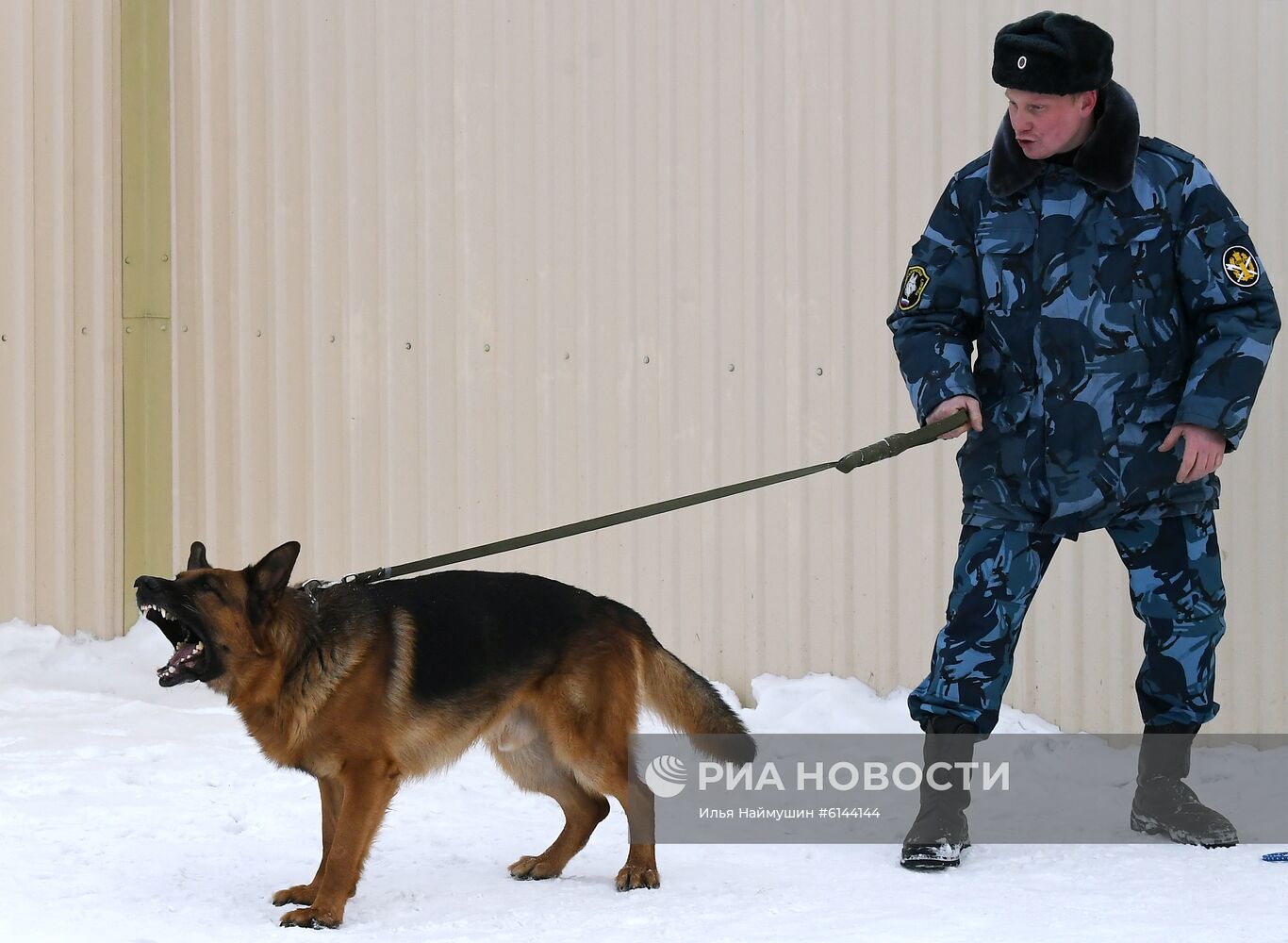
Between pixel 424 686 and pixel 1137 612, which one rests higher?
pixel 1137 612

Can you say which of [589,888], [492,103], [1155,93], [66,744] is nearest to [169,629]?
[589,888]

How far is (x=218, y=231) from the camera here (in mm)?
6172

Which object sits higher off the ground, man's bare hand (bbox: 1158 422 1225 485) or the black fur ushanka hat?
the black fur ushanka hat

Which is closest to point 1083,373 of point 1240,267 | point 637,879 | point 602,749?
point 1240,267

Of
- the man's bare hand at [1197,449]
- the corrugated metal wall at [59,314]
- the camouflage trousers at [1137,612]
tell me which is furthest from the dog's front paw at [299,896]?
the corrugated metal wall at [59,314]

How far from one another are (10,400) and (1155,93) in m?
4.82

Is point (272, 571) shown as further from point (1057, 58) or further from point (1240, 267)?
point (1240, 267)

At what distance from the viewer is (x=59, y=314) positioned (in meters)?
6.18

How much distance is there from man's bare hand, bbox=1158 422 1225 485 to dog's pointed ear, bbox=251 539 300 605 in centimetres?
214

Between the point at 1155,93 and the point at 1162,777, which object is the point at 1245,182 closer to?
the point at 1155,93

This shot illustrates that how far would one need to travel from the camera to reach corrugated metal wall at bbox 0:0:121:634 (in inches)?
242

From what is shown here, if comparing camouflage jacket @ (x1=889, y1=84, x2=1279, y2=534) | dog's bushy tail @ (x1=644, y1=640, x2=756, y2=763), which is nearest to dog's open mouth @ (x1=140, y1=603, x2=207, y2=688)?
dog's bushy tail @ (x1=644, y1=640, x2=756, y2=763)

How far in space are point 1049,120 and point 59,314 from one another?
4430mm

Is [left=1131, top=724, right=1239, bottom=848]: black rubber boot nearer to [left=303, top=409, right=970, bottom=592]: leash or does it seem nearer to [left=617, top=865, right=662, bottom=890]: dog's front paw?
[left=303, top=409, right=970, bottom=592]: leash
